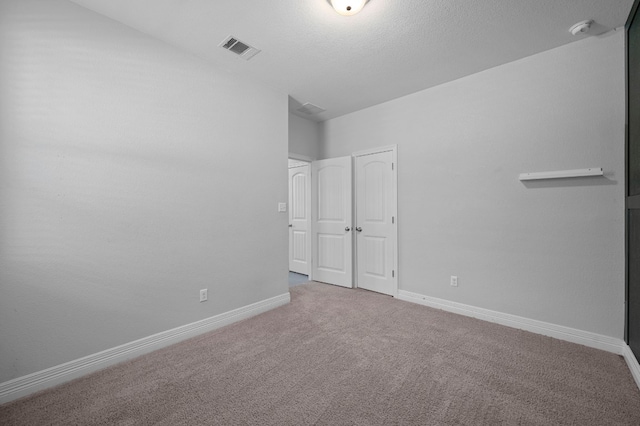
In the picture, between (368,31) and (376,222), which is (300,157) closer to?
(376,222)

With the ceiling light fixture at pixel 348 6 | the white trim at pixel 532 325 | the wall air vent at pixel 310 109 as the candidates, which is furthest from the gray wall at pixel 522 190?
the ceiling light fixture at pixel 348 6

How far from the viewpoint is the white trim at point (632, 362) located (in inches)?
70.0

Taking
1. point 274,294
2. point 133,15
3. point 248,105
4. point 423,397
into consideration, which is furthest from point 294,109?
point 423,397

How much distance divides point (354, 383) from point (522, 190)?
241cm

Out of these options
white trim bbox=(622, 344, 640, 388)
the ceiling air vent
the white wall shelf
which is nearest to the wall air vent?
the ceiling air vent

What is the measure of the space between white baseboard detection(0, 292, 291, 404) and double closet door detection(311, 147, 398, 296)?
1606mm

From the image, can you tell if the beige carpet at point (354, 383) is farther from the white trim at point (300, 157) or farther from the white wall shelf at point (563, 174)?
the white trim at point (300, 157)

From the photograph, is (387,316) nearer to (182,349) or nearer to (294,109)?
(182,349)

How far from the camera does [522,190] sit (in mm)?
2619

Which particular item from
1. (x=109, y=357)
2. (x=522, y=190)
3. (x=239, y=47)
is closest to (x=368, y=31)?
(x=239, y=47)

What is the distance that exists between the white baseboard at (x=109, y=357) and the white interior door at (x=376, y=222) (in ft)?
5.70

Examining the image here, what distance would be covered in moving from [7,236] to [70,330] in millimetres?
758

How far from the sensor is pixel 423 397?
1.65 m

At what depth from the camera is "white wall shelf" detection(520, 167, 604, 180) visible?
7.24 feet
